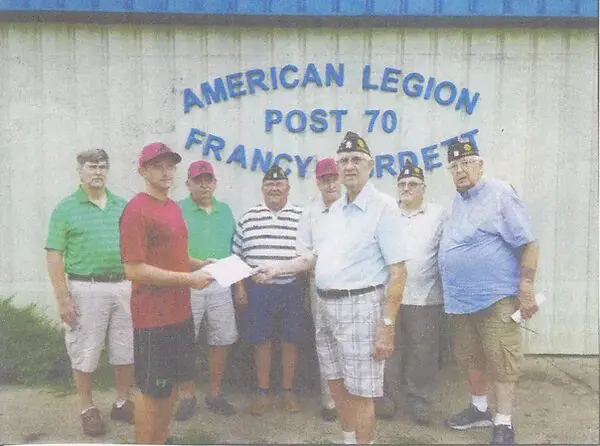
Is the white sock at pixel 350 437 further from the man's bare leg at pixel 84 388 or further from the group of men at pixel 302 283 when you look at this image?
the man's bare leg at pixel 84 388

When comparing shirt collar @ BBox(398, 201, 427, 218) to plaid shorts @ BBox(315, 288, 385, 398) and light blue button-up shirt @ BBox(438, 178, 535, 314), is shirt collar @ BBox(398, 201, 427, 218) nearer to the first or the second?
light blue button-up shirt @ BBox(438, 178, 535, 314)

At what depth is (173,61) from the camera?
3.65m

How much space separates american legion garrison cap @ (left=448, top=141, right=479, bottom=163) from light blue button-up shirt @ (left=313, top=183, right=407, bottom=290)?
70 cm

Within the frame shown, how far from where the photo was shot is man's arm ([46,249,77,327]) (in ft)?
11.7

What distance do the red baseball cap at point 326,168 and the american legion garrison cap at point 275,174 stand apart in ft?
0.70

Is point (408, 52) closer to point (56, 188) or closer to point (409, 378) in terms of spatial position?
point (409, 378)

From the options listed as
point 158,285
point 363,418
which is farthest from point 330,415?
point 158,285

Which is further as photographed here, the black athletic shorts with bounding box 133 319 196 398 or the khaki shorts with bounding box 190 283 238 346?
the khaki shorts with bounding box 190 283 238 346

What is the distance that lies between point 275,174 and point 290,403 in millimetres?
1406

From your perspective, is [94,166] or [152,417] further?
[94,166]

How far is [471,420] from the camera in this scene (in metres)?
3.64

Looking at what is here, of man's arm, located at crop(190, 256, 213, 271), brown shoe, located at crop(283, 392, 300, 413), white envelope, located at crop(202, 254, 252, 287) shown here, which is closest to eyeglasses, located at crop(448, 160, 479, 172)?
white envelope, located at crop(202, 254, 252, 287)

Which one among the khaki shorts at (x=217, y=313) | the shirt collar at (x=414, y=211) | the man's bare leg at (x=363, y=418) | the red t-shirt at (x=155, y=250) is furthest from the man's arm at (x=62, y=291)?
the shirt collar at (x=414, y=211)

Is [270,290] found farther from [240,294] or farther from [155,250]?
[155,250]
